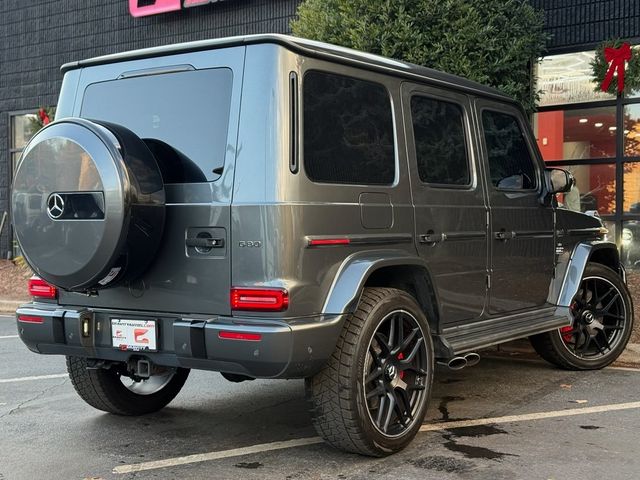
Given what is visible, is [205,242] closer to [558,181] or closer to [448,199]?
[448,199]

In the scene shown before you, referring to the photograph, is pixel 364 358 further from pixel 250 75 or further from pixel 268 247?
pixel 250 75

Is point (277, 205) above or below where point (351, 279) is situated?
above

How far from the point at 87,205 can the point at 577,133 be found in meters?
8.58

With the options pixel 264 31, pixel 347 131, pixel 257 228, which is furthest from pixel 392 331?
pixel 264 31

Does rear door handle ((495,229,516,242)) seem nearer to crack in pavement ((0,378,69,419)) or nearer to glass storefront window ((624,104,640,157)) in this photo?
crack in pavement ((0,378,69,419))

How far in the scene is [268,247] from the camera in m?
3.74

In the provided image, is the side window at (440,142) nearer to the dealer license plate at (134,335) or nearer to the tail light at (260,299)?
the tail light at (260,299)

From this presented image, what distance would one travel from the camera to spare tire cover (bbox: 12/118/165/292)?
3.73 meters

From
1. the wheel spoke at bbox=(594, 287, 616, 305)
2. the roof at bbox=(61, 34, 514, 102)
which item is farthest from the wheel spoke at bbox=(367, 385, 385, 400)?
the wheel spoke at bbox=(594, 287, 616, 305)

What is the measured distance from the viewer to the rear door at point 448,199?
4648 millimetres

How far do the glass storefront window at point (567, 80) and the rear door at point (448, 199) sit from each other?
6.03m

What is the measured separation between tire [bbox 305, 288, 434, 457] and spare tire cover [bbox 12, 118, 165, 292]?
1.10 metres

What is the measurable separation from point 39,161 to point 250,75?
115 cm

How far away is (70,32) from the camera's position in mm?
15602
